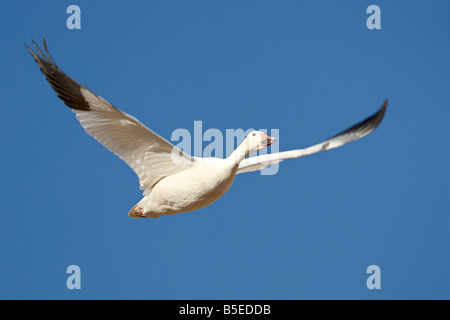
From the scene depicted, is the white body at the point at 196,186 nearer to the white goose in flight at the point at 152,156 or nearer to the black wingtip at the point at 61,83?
the white goose in flight at the point at 152,156

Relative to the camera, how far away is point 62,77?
11055 mm

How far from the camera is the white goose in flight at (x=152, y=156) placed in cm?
1102

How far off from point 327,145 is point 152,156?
3201 millimetres

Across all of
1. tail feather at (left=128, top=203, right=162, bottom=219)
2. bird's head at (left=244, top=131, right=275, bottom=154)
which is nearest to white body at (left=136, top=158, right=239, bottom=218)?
tail feather at (left=128, top=203, right=162, bottom=219)

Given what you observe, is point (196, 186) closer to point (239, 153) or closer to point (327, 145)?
point (239, 153)

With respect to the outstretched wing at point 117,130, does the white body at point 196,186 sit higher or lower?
lower

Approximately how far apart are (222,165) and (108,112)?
1926mm

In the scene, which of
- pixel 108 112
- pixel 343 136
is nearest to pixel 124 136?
pixel 108 112

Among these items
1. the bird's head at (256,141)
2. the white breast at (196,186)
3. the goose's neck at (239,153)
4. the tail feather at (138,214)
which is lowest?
the tail feather at (138,214)

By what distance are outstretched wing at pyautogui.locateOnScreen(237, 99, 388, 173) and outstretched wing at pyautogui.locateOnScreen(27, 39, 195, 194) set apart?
1.68 metres

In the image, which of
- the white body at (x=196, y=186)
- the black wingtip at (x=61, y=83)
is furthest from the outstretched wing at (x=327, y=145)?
the black wingtip at (x=61, y=83)

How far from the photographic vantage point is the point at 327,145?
12.8m

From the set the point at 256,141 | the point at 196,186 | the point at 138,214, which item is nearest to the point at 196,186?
the point at 196,186

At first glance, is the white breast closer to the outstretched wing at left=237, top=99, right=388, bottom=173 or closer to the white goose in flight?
the white goose in flight
